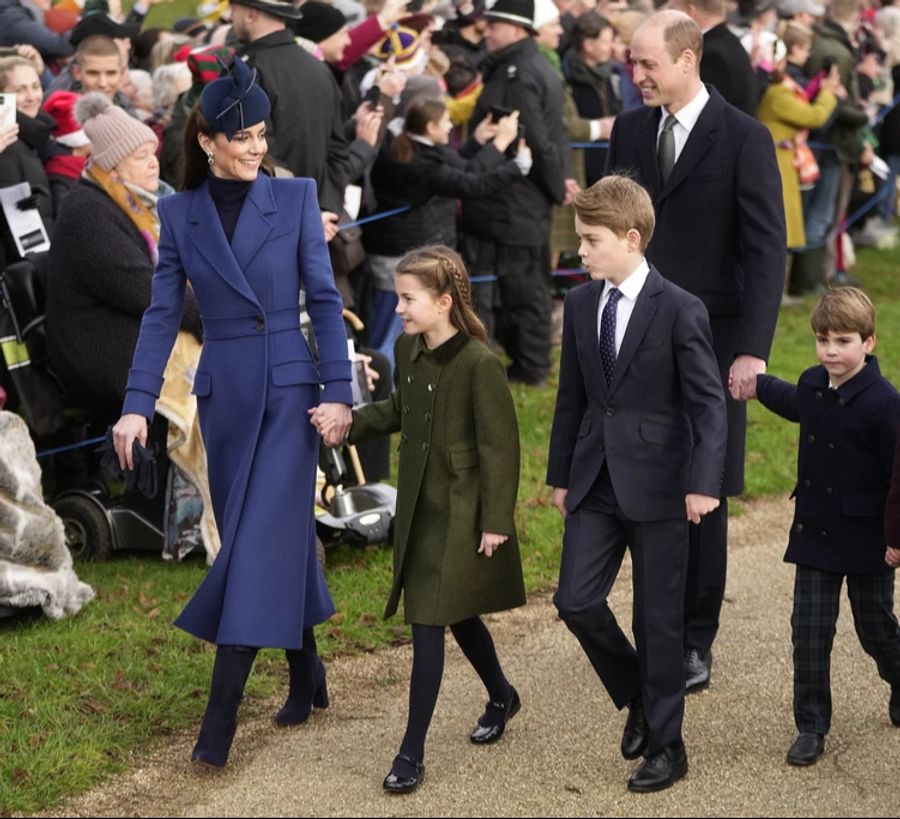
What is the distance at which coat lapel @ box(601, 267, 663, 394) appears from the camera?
17.4 feet

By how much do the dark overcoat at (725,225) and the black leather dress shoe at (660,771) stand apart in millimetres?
1228

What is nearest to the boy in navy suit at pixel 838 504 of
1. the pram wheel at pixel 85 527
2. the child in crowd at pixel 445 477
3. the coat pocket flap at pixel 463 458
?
the child in crowd at pixel 445 477

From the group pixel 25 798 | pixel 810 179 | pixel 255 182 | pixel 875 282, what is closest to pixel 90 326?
pixel 255 182

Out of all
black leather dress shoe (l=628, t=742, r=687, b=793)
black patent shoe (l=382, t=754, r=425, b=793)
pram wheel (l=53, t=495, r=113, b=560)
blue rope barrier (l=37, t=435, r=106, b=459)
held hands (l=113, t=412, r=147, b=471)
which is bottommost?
pram wheel (l=53, t=495, r=113, b=560)

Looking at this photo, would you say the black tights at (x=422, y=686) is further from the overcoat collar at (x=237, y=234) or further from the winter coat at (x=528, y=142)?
the winter coat at (x=528, y=142)

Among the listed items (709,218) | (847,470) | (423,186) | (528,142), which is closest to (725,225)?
(709,218)

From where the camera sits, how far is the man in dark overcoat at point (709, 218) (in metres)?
6.13

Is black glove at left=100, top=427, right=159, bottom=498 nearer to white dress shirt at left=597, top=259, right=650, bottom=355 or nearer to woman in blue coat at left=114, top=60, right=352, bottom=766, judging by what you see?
woman in blue coat at left=114, top=60, right=352, bottom=766

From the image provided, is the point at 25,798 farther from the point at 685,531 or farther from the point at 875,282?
the point at 875,282

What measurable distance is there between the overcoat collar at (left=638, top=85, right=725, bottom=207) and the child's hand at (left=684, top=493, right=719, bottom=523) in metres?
1.49

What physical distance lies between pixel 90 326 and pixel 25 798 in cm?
302

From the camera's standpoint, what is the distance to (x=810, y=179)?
46.4 ft

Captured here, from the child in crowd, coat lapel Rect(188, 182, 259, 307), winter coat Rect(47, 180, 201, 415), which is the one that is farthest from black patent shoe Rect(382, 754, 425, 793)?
winter coat Rect(47, 180, 201, 415)

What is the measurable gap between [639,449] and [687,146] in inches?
55.1
